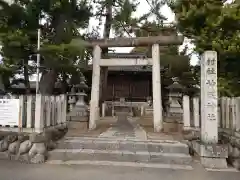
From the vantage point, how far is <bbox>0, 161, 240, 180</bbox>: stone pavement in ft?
18.7

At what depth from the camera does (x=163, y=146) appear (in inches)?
295

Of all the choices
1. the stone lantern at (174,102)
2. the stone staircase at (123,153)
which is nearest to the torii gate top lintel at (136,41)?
the stone staircase at (123,153)

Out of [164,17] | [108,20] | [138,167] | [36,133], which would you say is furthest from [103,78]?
[138,167]

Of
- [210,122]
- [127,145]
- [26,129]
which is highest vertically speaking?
[210,122]

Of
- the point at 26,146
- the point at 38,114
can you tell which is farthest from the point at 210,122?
the point at 26,146

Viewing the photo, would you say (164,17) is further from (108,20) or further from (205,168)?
(205,168)

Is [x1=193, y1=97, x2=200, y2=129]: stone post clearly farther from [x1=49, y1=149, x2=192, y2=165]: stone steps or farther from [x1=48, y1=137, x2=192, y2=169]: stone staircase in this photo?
[x1=49, y1=149, x2=192, y2=165]: stone steps

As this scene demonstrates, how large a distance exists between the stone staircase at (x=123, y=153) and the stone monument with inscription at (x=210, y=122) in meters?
0.48

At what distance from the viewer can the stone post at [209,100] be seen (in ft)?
22.6

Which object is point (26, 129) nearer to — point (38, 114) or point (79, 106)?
point (38, 114)

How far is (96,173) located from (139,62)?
18.8 ft

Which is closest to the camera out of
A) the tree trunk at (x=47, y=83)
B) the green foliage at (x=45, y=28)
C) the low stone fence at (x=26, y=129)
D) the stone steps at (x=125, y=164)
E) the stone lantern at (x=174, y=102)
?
the stone steps at (x=125, y=164)

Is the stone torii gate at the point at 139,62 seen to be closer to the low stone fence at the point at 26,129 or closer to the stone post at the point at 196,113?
the stone post at the point at 196,113

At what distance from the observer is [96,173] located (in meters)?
6.02
